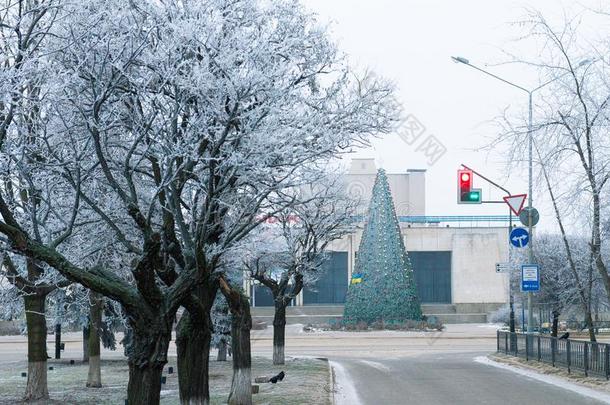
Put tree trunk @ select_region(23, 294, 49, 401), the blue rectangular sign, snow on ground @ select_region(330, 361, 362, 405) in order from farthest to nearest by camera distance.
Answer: the blue rectangular sign < snow on ground @ select_region(330, 361, 362, 405) < tree trunk @ select_region(23, 294, 49, 401)

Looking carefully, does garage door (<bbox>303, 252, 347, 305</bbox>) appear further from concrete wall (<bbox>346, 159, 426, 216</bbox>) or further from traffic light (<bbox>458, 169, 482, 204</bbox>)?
traffic light (<bbox>458, 169, 482, 204</bbox>)

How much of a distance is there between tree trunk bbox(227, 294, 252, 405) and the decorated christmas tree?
111ft

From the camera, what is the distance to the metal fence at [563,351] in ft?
76.2

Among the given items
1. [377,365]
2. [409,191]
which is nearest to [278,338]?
[377,365]

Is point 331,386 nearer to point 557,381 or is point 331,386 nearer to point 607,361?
point 557,381

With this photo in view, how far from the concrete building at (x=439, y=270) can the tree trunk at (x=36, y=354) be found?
170ft

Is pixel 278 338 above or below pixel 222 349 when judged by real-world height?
above

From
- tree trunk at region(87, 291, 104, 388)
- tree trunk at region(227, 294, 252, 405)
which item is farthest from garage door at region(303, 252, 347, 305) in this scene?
tree trunk at region(227, 294, 252, 405)

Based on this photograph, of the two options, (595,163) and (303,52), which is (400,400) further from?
(303,52)

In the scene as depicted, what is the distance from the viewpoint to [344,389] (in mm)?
24188

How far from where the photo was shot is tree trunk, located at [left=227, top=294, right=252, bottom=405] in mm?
19250

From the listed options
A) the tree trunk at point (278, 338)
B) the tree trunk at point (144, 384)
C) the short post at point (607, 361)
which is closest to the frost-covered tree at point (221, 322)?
the tree trunk at point (278, 338)

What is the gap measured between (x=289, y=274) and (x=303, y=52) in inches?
674

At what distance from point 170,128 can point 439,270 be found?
70588 millimetres
